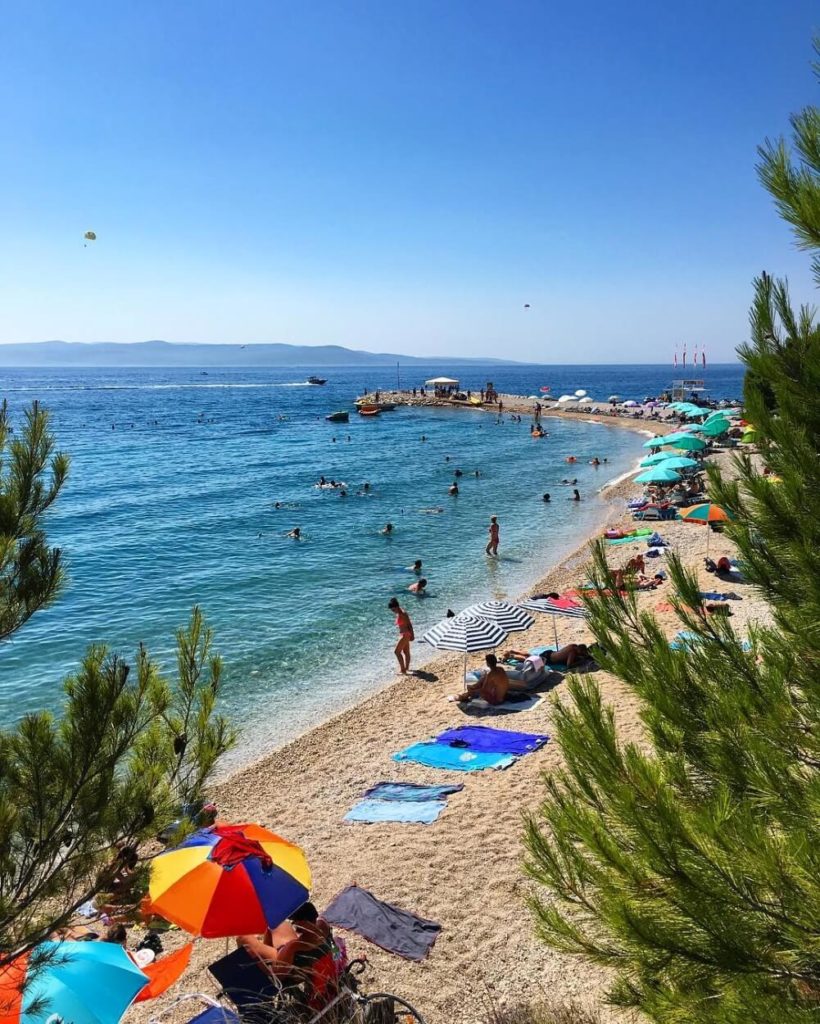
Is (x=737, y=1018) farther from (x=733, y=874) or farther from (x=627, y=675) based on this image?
(x=627, y=675)

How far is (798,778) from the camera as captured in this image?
3422mm

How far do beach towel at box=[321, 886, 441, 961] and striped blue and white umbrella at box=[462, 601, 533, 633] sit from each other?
649 centimetres

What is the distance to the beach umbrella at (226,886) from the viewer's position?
5.62 metres

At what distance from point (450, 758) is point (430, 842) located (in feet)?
8.05

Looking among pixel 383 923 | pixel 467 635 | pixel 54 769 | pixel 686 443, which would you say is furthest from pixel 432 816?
pixel 686 443

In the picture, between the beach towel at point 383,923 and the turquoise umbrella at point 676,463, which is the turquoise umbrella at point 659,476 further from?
the beach towel at point 383,923

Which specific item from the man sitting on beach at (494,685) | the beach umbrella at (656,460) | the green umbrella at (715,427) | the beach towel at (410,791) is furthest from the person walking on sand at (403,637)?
the green umbrella at (715,427)

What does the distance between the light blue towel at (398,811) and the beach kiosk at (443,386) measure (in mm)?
80969

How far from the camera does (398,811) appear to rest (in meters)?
9.84

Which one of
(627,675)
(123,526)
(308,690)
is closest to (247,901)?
(627,675)

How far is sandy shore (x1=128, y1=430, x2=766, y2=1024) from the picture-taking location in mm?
6477

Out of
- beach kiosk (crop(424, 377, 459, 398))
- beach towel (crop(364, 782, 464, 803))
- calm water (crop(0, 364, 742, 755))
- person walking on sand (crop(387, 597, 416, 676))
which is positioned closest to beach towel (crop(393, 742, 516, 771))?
beach towel (crop(364, 782, 464, 803))

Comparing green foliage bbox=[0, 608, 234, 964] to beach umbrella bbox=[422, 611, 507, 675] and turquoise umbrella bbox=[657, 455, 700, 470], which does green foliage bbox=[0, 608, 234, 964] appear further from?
turquoise umbrella bbox=[657, 455, 700, 470]

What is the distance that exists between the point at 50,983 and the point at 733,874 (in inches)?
191
